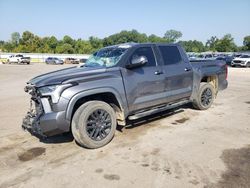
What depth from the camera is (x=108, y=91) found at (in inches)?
197

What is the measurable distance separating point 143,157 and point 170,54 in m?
2.89

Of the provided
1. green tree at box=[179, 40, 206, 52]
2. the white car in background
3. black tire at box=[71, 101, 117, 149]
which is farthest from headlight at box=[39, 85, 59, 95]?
green tree at box=[179, 40, 206, 52]

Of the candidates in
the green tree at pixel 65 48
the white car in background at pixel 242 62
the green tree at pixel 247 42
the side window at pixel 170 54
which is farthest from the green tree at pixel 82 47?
the side window at pixel 170 54

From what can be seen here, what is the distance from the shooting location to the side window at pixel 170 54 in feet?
20.6

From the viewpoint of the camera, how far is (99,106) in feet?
16.3

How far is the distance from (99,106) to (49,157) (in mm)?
1216

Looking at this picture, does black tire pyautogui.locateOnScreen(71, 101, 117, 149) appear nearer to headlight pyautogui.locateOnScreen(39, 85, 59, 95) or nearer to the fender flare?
the fender flare

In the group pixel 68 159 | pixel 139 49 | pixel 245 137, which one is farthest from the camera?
pixel 139 49

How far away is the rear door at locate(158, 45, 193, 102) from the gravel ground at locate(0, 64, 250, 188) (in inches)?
27.3

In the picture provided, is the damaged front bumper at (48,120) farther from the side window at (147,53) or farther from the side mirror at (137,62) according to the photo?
the side window at (147,53)

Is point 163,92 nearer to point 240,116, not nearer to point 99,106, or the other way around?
point 99,106

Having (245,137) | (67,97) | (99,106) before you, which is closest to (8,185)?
(67,97)

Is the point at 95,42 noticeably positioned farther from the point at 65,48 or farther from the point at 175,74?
the point at 175,74

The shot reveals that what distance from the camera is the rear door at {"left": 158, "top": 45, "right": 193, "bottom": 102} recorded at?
6207 mm
